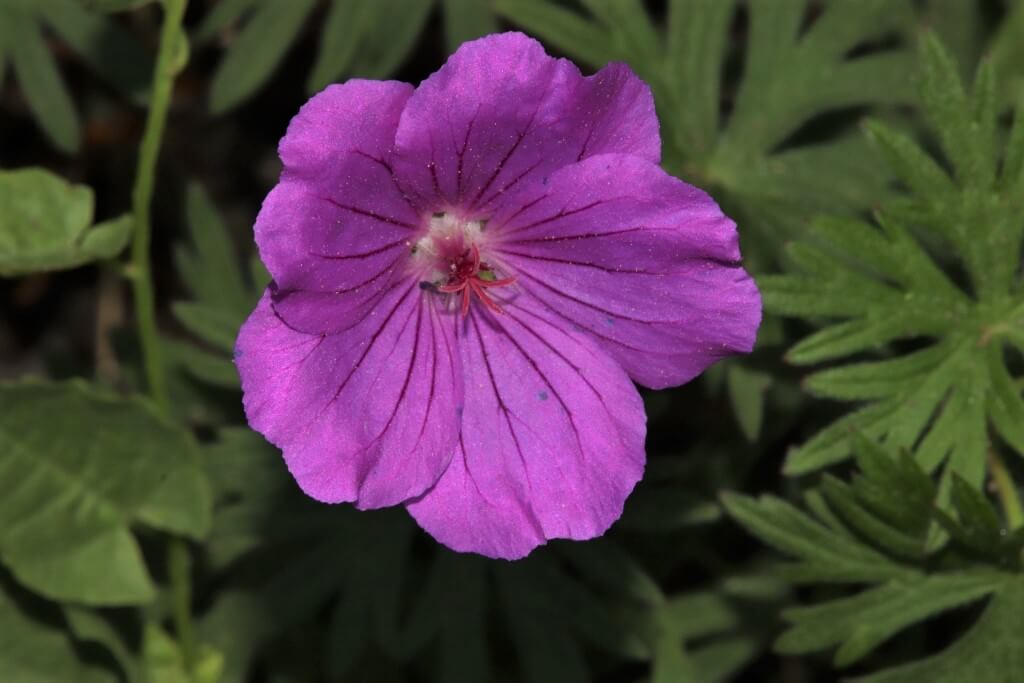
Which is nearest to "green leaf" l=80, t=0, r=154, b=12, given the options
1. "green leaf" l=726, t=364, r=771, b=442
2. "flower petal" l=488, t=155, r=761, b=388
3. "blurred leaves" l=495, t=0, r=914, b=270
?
"flower petal" l=488, t=155, r=761, b=388

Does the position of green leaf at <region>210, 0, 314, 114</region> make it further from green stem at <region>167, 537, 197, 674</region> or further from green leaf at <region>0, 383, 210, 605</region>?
green stem at <region>167, 537, 197, 674</region>

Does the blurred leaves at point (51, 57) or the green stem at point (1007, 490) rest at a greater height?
the blurred leaves at point (51, 57)

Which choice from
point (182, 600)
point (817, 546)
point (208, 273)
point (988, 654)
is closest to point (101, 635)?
point (182, 600)

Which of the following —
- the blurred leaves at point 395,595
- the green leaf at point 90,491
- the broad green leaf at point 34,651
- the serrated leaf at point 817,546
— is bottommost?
the broad green leaf at point 34,651

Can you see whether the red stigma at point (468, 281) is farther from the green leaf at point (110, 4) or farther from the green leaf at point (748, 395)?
the green leaf at point (110, 4)

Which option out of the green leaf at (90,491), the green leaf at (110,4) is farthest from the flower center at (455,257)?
the green leaf at (90,491)

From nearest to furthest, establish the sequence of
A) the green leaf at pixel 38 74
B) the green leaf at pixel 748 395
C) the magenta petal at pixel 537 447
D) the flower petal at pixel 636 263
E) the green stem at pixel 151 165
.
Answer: the flower petal at pixel 636 263
the magenta petal at pixel 537 447
the green stem at pixel 151 165
the green leaf at pixel 748 395
the green leaf at pixel 38 74
